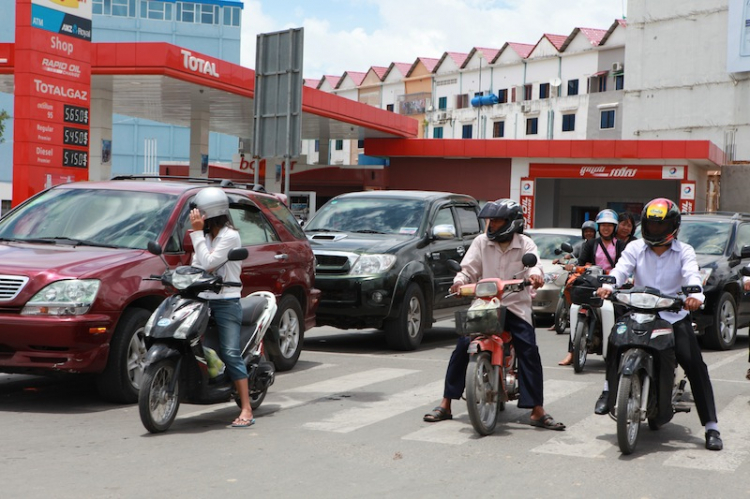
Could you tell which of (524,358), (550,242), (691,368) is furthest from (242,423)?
(550,242)

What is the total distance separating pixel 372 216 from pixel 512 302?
19.9ft

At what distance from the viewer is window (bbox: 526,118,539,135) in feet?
210

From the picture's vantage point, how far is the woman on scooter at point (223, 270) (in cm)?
715

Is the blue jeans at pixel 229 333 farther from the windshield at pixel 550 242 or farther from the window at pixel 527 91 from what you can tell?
the window at pixel 527 91

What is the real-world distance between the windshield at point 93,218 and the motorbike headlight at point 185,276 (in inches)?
60.2

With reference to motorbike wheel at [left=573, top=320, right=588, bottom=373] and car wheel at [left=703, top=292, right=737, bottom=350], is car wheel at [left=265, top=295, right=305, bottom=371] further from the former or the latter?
car wheel at [left=703, top=292, right=737, bottom=350]

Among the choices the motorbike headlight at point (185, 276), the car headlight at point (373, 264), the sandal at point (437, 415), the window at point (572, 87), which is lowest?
the sandal at point (437, 415)

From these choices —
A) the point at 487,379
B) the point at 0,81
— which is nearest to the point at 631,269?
the point at 487,379

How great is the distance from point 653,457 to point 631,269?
1.33 metres

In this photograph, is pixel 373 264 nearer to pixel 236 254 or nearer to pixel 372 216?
pixel 372 216

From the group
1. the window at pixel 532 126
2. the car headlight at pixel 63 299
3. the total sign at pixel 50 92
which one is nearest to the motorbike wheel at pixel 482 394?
the car headlight at pixel 63 299

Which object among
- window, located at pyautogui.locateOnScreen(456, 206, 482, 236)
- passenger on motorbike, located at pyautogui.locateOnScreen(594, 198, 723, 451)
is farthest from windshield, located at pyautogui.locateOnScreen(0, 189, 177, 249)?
window, located at pyautogui.locateOnScreen(456, 206, 482, 236)

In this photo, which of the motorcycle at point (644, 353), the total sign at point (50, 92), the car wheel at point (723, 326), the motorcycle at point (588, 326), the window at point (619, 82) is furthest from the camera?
the window at point (619, 82)

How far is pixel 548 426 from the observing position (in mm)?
7312
